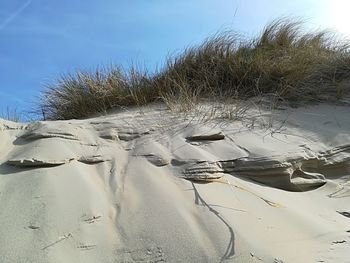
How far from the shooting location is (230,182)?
3297mm

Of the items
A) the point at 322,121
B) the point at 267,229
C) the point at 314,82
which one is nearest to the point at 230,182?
the point at 267,229

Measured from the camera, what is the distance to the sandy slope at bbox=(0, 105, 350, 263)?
8.29 ft

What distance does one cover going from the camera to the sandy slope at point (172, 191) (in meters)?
2.53

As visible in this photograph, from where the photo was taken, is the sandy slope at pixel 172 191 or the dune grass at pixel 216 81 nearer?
the sandy slope at pixel 172 191

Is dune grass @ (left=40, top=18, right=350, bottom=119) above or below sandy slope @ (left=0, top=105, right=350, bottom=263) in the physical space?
above

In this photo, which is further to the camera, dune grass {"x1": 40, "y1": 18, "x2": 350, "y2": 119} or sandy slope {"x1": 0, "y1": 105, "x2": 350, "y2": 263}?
dune grass {"x1": 40, "y1": 18, "x2": 350, "y2": 119}

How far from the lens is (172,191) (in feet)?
10.1

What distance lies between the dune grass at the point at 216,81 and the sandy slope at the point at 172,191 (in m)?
1.03

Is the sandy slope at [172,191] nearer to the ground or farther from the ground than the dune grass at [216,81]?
nearer to the ground

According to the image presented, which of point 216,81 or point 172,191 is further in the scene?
point 216,81

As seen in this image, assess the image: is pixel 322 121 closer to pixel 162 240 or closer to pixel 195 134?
pixel 195 134

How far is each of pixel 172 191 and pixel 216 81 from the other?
294 centimetres

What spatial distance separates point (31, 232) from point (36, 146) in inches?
39.0

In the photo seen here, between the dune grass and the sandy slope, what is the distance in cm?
103
